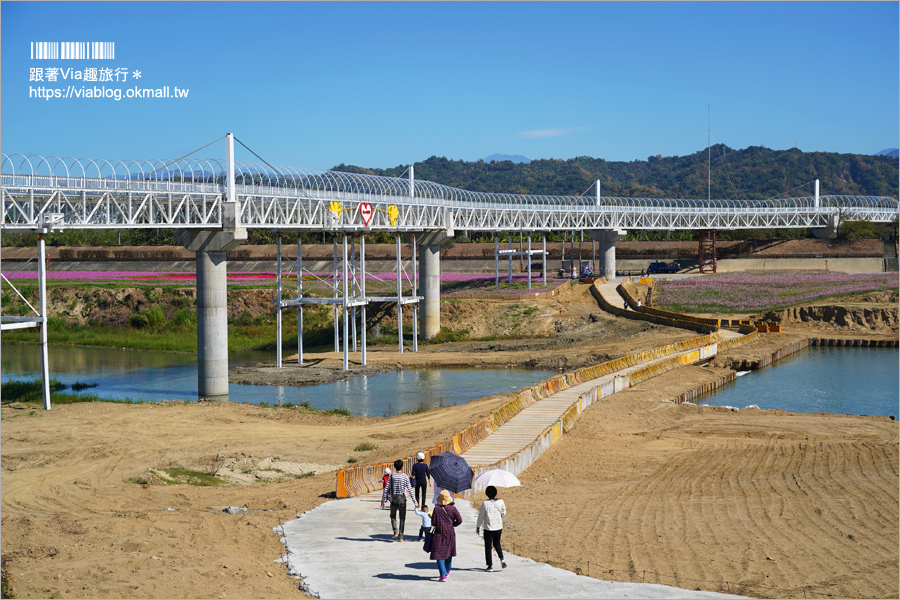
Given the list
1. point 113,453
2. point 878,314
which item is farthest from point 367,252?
point 113,453

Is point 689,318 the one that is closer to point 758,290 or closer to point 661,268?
point 758,290

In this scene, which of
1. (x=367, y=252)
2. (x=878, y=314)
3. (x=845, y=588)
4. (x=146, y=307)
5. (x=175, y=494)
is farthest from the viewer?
(x=367, y=252)

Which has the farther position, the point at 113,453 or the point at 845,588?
the point at 113,453

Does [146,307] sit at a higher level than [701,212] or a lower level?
lower

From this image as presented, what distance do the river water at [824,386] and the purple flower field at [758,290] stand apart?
1797cm

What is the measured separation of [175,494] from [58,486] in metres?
4.36

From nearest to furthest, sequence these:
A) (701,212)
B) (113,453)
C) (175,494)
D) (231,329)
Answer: (175,494) < (113,453) < (231,329) < (701,212)

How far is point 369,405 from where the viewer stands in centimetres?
5100

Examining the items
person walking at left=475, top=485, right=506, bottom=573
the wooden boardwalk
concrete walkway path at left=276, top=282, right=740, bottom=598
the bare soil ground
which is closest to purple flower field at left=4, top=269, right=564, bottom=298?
the wooden boardwalk

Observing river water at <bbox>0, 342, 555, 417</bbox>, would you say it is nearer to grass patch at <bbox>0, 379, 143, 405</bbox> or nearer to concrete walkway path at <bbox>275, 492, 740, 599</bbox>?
grass patch at <bbox>0, 379, 143, 405</bbox>

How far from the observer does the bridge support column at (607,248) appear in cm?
11156

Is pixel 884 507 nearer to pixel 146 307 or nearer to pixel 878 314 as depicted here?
pixel 878 314

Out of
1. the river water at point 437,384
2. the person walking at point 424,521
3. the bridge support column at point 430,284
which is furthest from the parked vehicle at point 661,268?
the person walking at point 424,521

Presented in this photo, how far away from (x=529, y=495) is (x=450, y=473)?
5678mm
